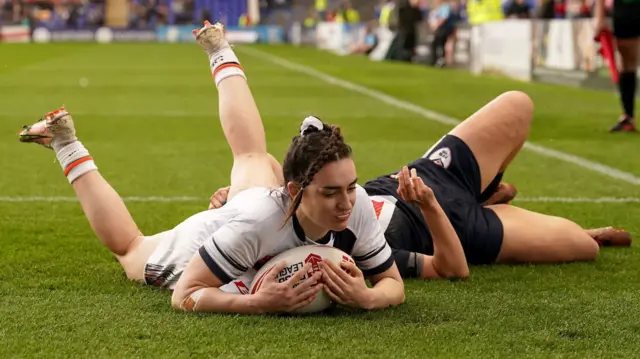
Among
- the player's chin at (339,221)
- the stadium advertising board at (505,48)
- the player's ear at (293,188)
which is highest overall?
Answer: the player's ear at (293,188)

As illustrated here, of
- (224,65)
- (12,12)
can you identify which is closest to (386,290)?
(224,65)

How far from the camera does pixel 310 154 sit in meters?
3.76

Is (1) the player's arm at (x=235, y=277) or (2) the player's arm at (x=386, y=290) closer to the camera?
(1) the player's arm at (x=235, y=277)

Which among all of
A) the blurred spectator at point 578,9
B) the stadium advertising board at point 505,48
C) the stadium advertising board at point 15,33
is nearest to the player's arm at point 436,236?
the stadium advertising board at point 505,48

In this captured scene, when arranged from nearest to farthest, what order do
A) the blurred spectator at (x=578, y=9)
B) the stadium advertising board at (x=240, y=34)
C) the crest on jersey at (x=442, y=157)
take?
1. the crest on jersey at (x=442, y=157)
2. the blurred spectator at (x=578, y=9)
3. the stadium advertising board at (x=240, y=34)

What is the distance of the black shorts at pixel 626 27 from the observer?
10.6 metres

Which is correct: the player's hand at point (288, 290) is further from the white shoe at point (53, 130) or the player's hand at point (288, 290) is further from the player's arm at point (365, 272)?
the white shoe at point (53, 130)

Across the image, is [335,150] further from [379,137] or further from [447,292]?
[379,137]

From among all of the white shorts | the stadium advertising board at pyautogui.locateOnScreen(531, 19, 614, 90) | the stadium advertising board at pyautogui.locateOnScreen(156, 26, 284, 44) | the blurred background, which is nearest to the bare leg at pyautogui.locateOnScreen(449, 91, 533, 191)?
the white shorts

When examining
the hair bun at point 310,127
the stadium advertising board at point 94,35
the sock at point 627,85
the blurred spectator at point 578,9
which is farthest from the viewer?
the stadium advertising board at point 94,35

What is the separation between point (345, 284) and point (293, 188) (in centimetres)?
40

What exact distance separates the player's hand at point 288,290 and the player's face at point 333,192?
24 centimetres

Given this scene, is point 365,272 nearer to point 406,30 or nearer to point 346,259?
point 346,259

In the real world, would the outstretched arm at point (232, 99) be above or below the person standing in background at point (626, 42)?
above
